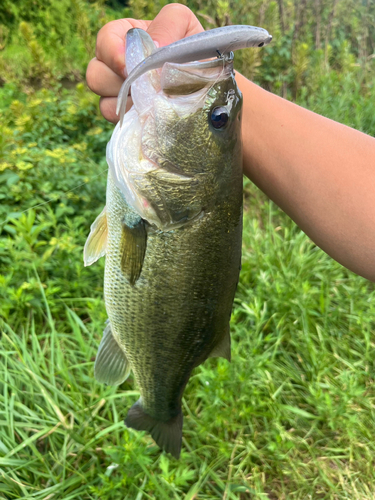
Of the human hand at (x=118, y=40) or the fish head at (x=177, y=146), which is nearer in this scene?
the fish head at (x=177, y=146)

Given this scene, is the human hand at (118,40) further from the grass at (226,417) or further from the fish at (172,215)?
the grass at (226,417)

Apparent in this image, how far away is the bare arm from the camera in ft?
3.87

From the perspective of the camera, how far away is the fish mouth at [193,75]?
0.85 metres

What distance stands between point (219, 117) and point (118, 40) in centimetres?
46

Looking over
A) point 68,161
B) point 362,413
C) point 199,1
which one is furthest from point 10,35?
point 362,413

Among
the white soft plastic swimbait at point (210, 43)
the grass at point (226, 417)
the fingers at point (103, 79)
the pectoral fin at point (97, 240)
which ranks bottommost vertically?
the grass at point (226, 417)

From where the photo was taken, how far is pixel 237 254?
1132mm

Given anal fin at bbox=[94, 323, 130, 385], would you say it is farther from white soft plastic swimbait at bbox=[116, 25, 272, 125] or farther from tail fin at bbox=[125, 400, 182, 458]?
white soft plastic swimbait at bbox=[116, 25, 272, 125]

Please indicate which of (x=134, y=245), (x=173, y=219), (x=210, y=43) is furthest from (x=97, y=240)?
A: (x=210, y=43)

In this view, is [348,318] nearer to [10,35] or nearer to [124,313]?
[124,313]

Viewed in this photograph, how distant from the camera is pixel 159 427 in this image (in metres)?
1.42

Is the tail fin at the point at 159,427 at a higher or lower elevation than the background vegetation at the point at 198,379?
higher

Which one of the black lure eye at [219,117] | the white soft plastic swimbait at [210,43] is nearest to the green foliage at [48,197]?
the black lure eye at [219,117]

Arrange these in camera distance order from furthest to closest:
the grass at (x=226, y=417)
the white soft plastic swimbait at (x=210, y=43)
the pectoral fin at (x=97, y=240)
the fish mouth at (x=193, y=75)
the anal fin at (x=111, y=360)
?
the grass at (x=226, y=417) < the anal fin at (x=111, y=360) < the pectoral fin at (x=97, y=240) < the fish mouth at (x=193, y=75) < the white soft plastic swimbait at (x=210, y=43)
